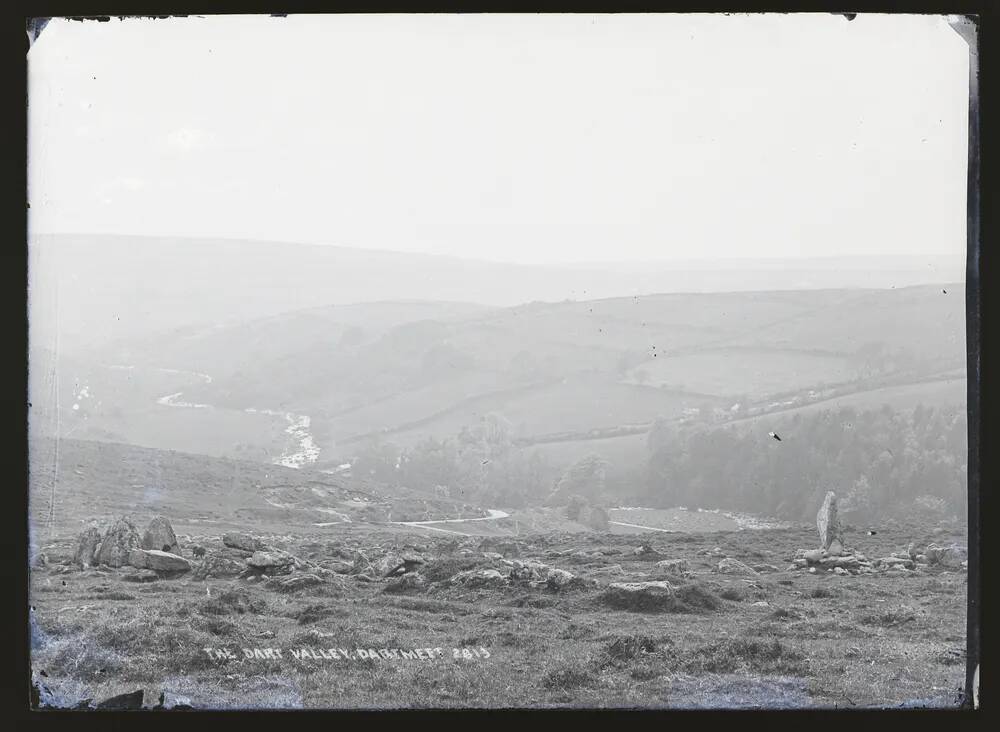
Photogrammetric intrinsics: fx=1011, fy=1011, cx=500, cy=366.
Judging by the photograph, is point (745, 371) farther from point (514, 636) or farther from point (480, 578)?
point (514, 636)

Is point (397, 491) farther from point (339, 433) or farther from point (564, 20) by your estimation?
point (564, 20)

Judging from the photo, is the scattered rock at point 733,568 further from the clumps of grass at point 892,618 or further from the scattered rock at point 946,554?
the scattered rock at point 946,554

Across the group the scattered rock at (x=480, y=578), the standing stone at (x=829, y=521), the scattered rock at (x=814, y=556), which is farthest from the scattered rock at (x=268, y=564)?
the standing stone at (x=829, y=521)

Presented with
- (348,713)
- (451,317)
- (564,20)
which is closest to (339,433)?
(451,317)

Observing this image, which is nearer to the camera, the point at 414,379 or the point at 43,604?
the point at 43,604

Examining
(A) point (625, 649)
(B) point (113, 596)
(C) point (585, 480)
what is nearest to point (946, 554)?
(A) point (625, 649)

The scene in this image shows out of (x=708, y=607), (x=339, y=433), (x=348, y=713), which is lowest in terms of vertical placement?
(x=348, y=713)

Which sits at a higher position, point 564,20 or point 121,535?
point 564,20
